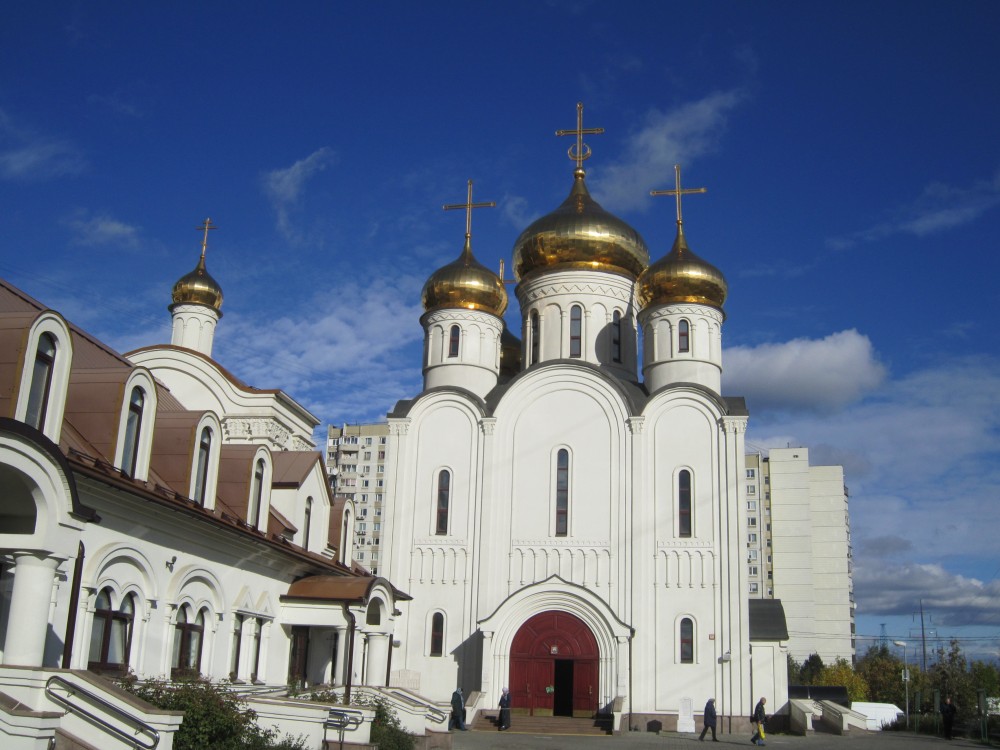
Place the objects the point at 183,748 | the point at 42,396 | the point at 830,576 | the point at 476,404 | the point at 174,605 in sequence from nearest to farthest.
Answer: the point at 183,748 → the point at 42,396 → the point at 174,605 → the point at 476,404 → the point at 830,576

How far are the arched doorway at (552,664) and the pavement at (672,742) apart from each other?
1.47 meters

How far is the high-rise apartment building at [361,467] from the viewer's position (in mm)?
80250

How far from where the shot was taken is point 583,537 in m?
28.8

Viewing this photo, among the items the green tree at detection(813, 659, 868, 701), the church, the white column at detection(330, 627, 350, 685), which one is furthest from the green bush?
the green tree at detection(813, 659, 868, 701)

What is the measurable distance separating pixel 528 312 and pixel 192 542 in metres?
20.4

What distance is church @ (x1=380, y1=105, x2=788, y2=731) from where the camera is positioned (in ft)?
88.6

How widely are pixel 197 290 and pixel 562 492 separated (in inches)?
463

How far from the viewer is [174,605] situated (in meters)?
14.3

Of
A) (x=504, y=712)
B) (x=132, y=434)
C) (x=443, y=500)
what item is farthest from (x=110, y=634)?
(x=443, y=500)

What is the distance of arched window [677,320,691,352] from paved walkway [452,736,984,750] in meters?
10.9

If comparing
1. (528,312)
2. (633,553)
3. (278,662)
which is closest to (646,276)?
(528,312)

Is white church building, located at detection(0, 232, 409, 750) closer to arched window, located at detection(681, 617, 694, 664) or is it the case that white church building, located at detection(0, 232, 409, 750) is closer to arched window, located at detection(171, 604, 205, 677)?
arched window, located at detection(171, 604, 205, 677)

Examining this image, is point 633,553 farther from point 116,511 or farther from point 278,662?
point 116,511

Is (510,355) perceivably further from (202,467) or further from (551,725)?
(202,467)
